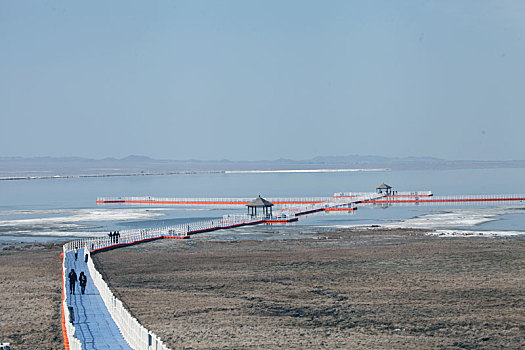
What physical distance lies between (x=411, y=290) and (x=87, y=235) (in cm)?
3643

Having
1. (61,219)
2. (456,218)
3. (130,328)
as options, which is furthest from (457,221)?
(130,328)

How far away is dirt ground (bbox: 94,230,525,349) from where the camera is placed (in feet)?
83.2

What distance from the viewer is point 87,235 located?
207ft

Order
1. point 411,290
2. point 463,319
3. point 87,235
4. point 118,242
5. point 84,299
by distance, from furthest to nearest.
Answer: point 87,235 < point 118,242 < point 411,290 < point 84,299 < point 463,319

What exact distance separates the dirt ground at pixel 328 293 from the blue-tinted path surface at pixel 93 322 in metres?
1.52

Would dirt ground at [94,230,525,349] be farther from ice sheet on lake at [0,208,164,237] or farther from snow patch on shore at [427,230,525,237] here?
ice sheet on lake at [0,208,164,237]

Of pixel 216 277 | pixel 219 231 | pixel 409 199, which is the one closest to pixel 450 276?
pixel 216 277

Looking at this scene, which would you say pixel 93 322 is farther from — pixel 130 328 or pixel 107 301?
pixel 130 328

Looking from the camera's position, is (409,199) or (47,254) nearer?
(47,254)

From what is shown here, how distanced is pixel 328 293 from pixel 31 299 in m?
12.6

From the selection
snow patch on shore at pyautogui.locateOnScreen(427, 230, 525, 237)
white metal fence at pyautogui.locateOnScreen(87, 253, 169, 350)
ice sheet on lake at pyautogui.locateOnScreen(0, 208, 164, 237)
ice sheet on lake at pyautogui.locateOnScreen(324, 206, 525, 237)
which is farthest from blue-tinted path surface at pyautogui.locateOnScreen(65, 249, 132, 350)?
ice sheet on lake at pyautogui.locateOnScreen(324, 206, 525, 237)

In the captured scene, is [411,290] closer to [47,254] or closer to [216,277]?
[216,277]

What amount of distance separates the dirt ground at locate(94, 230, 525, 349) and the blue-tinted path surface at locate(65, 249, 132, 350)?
4.98ft

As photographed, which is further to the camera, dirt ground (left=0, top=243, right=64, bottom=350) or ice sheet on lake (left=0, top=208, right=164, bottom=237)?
ice sheet on lake (left=0, top=208, right=164, bottom=237)
